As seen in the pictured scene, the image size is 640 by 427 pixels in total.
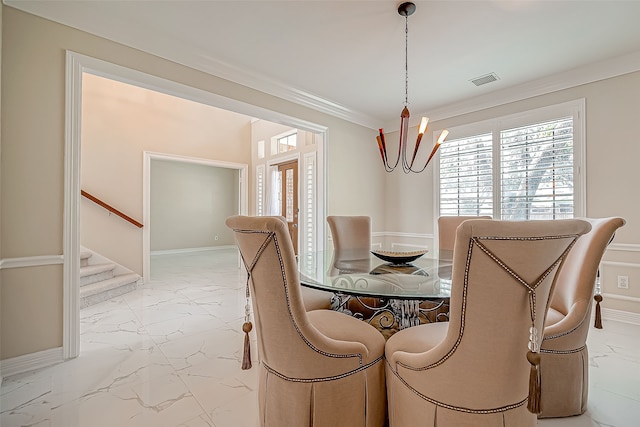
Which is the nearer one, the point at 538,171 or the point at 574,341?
the point at 574,341

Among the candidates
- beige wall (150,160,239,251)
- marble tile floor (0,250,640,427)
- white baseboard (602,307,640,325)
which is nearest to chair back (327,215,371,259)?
marble tile floor (0,250,640,427)

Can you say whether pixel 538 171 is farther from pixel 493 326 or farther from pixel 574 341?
pixel 493 326

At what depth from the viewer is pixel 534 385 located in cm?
90

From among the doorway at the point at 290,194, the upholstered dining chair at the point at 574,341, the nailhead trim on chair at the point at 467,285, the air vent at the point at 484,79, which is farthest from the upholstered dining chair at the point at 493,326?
the doorway at the point at 290,194

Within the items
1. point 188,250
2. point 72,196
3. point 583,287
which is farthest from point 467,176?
point 188,250

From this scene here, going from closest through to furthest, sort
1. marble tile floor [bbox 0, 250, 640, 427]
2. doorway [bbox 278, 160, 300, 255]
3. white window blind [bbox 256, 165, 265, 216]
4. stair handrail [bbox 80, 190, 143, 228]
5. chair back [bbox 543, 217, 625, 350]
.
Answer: chair back [bbox 543, 217, 625, 350], marble tile floor [bbox 0, 250, 640, 427], stair handrail [bbox 80, 190, 143, 228], doorway [bbox 278, 160, 300, 255], white window blind [bbox 256, 165, 265, 216]

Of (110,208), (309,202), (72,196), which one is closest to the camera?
(72,196)

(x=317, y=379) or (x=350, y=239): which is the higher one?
(x=350, y=239)

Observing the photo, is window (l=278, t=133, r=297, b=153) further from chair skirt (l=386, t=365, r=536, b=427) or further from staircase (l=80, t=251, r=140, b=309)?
chair skirt (l=386, t=365, r=536, b=427)

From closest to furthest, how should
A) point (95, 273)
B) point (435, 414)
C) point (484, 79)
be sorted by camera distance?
point (435, 414) < point (484, 79) < point (95, 273)

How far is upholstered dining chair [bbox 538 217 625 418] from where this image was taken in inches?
55.5

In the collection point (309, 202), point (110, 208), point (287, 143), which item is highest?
point (287, 143)

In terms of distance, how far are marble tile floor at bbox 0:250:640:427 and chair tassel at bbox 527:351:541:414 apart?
88cm

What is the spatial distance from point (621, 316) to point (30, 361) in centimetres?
510
